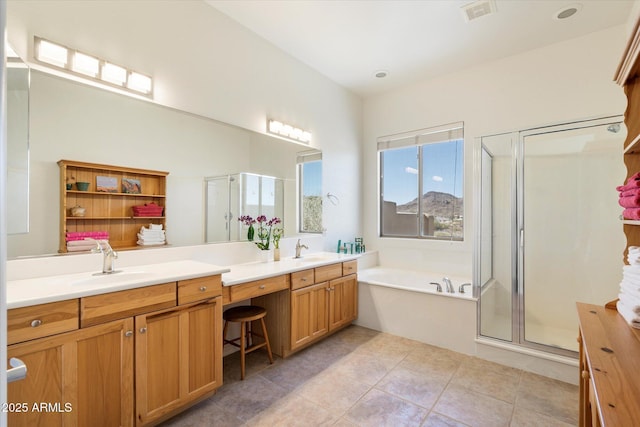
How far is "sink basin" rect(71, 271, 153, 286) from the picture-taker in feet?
5.47

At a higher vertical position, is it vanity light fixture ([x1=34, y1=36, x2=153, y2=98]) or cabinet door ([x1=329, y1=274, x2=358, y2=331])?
vanity light fixture ([x1=34, y1=36, x2=153, y2=98])

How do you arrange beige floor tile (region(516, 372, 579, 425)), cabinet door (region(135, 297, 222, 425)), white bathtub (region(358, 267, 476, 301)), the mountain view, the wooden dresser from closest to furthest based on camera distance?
the wooden dresser → cabinet door (region(135, 297, 222, 425)) → beige floor tile (region(516, 372, 579, 425)) → white bathtub (region(358, 267, 476, 301)) → the mountain view

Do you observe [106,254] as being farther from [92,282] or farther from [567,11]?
[567,11]

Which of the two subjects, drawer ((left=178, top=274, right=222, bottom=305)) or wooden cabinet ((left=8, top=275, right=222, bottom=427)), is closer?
wooden cabinet ((left=8, top=275, right=222, bottom=427))

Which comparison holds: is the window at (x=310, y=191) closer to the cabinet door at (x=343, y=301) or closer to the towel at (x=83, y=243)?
the cabinet door at (x=343, y=301)

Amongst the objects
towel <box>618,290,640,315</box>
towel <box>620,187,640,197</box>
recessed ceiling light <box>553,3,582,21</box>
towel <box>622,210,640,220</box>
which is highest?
recessed ceiling light <box>553,3,582,21</box>

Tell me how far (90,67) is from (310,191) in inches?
87.7

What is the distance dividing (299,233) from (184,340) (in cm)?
178

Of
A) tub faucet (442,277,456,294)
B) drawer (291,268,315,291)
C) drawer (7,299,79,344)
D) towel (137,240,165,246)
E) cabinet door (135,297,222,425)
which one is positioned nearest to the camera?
drawer (7,299,79,344)

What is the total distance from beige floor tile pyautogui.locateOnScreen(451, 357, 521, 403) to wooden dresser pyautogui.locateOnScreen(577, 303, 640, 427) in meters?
0.69

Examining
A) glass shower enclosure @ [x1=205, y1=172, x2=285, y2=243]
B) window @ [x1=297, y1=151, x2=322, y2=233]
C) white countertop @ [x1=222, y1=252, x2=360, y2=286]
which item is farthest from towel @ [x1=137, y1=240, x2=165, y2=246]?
window @ [x1=297, y1=151, x2=322, y2=233]

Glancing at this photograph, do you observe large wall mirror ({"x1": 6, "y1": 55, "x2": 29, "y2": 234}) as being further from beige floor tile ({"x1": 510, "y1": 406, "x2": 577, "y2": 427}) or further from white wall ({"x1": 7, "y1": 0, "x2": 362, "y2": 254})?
beige floor tile ({"x1": 510, "y1": 406, "x2": 577, "y2": 427})

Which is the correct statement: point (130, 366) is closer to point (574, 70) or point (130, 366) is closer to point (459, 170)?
point (459, 170)

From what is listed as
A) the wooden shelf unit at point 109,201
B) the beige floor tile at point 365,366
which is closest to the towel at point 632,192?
the beige floor tile at point 365,366
